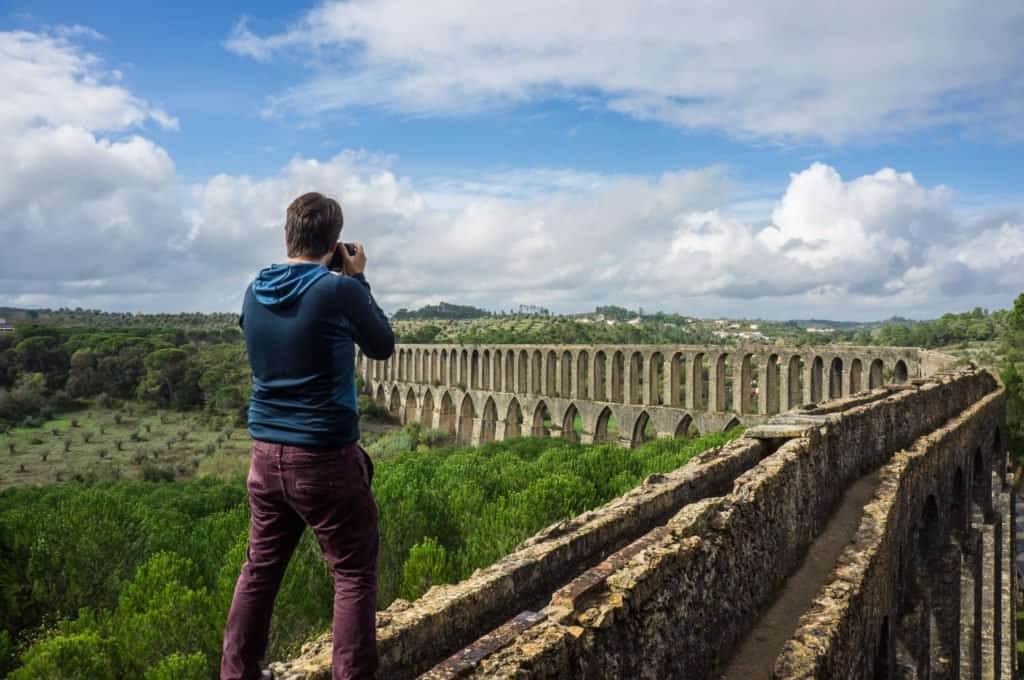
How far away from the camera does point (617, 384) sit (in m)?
38.8

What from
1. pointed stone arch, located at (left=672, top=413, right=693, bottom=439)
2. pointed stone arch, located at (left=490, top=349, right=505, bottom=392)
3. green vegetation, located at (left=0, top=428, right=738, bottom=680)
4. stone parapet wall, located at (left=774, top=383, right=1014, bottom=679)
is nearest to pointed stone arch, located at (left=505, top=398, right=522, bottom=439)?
pointed stone arch, located at (left=490, top=349, right=505, bottom=392)

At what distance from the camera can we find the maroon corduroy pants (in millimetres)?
2369

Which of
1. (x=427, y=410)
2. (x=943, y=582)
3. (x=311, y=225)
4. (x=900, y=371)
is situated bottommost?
(x=427, y=410)

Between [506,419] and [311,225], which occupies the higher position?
[311,225]

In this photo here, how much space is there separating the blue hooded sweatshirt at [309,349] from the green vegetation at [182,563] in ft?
18.6

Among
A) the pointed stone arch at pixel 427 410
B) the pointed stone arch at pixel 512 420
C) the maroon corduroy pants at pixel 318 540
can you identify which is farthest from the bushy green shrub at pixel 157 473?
the maroon corduroy pants at pixel 318 540

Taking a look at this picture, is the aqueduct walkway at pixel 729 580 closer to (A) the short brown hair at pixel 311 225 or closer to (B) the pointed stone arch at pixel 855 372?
(A) the short brown hair at pixel 311 225

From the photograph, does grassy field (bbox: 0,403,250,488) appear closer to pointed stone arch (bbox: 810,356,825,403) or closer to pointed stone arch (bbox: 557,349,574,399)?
pointed stone arch (bbox: 557,349,574,399)

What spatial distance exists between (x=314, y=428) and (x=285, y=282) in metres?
0.51

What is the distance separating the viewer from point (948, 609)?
1366 centimetres

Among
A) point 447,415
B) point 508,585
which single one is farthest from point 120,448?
point 508,585

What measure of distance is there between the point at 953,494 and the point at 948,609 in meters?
2.49

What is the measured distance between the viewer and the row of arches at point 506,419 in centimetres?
3694

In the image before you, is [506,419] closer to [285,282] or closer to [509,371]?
[509,371]
